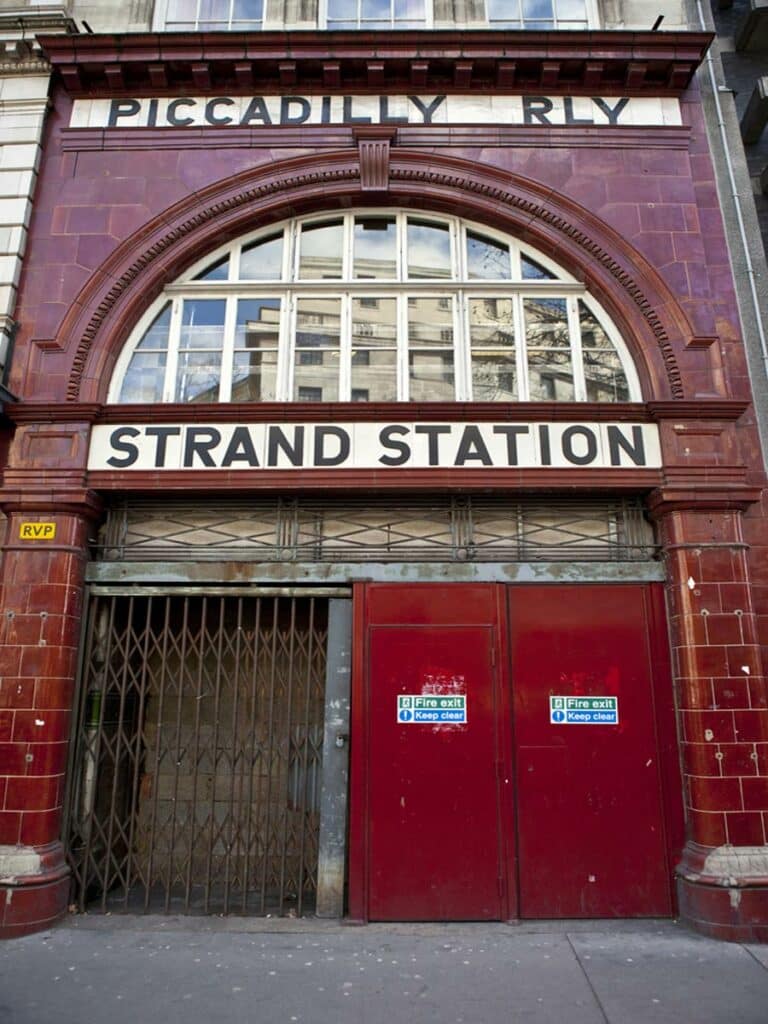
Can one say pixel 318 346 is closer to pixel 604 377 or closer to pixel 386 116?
pixel 386 116

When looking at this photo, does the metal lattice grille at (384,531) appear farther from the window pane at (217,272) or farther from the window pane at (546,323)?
the window pane at (217,272)

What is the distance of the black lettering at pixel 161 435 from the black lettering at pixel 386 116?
183 inches

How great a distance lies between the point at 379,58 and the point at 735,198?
4669 millimetres

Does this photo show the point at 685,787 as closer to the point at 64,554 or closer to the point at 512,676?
the point at 512,676

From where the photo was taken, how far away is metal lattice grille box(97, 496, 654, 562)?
7188 millimetres

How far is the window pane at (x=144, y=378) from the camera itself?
25.1ft

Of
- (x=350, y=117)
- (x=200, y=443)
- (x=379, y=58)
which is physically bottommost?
(x=200, y=443)

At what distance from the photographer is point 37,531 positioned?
692cm

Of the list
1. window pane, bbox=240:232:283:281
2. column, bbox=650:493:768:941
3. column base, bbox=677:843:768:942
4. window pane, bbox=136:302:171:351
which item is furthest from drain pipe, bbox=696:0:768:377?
window pane, bbox=136:302:171:351

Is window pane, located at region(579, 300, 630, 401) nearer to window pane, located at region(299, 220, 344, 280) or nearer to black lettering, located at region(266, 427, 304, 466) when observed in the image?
window pane, located at region(299, 220, 344, 280)

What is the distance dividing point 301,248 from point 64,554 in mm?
4575

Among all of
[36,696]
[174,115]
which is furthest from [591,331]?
[36,696]

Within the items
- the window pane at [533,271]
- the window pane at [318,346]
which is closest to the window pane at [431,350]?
the window pane at [318,346]

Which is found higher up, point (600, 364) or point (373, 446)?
point (600, 364)
